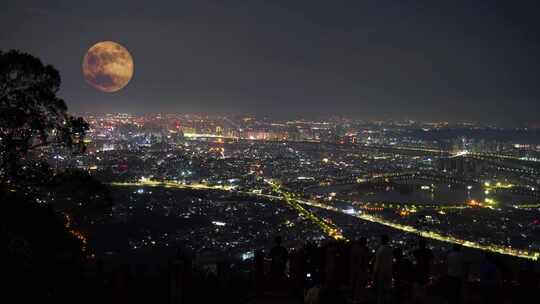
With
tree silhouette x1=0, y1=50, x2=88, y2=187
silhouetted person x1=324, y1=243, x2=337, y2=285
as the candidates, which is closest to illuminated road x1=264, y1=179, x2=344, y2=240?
silhouetted person x1=324, y1=243, x2=337, y2=285

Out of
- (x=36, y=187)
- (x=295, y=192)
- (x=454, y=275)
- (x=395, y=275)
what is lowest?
(x=295, y=192)

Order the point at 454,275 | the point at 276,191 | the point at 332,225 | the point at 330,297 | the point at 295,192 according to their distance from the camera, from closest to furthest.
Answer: the point at 330,297, the point at 454,275, the point at 332,225, the point at 276,191, the point at 295,192

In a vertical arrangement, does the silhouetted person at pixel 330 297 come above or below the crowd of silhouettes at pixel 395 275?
above

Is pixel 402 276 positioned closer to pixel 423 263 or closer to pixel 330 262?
pixel 423 263

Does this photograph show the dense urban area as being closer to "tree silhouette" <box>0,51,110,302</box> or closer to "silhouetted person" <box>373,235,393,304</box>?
"tree silhouette" <box>0,51,110,302</box>

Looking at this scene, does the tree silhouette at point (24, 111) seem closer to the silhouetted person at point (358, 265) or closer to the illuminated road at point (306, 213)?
the silhouetted person at point (358, 265)

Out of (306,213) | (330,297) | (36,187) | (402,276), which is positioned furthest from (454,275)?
(306,213)

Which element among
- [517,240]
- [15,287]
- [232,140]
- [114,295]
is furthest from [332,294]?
[232,140]

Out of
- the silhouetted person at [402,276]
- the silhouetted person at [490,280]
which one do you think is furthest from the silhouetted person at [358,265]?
the silhouetted person at [490,280]
